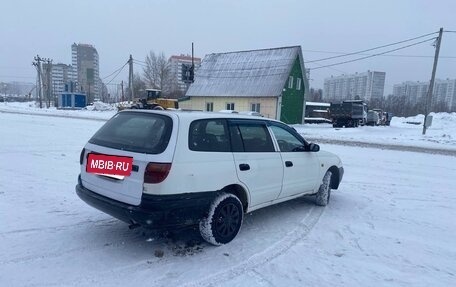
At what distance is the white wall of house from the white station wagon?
81.9ft

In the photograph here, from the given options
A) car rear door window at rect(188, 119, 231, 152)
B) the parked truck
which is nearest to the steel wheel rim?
car rear door window at rect(188, 119, 231, 152)

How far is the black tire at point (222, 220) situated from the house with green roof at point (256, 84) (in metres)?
25.9

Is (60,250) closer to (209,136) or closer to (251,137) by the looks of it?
(209,136)

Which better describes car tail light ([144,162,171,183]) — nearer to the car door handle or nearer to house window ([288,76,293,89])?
the car door handle

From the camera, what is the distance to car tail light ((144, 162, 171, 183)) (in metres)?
3.55

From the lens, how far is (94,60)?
96.0 m

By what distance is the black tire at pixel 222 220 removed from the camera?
4043mm

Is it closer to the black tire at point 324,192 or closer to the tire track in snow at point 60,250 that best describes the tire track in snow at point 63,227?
the tire track in snow at point 60,250

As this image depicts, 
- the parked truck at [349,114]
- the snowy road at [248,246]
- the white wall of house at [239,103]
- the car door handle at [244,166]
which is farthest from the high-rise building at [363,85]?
the car door handle at [244,166]

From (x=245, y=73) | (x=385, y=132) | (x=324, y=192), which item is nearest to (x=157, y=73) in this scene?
(x=245, y=73)

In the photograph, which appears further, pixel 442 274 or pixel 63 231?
pixel 63 231

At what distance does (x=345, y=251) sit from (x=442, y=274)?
1.03 meters

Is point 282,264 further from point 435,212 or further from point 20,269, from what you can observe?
point 435,212

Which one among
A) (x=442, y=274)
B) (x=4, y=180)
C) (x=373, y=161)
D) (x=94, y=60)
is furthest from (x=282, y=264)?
(x=94, y=60)
